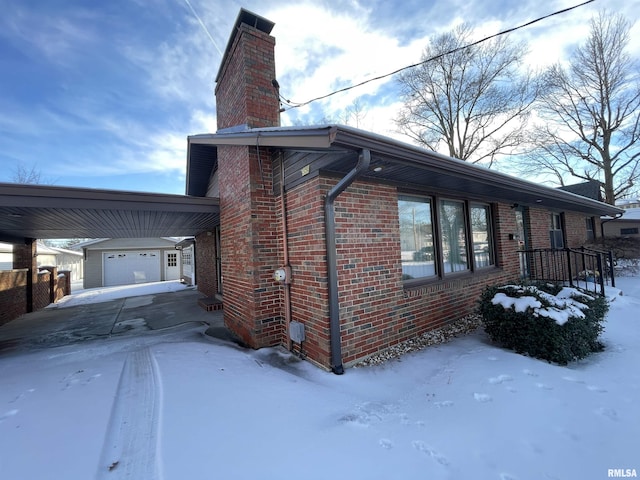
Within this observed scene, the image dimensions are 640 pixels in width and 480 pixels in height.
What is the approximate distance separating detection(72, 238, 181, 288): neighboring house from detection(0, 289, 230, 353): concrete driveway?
11.2 meters

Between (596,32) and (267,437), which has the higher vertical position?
(596,32)

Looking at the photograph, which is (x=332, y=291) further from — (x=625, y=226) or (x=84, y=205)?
(x=625, y=226)

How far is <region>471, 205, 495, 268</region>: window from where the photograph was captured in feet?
19.9

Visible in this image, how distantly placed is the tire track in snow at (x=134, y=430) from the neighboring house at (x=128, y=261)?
1953cm

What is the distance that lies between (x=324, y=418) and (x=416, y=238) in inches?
131

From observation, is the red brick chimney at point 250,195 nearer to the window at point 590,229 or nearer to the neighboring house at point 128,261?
the window at point 590,229

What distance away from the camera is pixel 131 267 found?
20.2 meters

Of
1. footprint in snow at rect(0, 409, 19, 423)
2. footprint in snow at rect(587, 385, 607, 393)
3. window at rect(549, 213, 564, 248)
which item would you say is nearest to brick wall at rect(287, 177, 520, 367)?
footprint in snow at rect(587, 385, 607, 393)

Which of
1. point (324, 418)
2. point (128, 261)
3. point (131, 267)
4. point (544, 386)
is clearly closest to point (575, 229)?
point (544, 386)

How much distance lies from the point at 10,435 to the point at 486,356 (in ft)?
15.9

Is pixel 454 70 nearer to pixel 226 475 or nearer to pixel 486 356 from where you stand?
pixel 486 356

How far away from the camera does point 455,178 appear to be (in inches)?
172

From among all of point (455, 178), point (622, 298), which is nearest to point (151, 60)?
point (455, 178)

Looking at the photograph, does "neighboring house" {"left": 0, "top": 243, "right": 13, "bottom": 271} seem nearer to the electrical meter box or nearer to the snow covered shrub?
the electrical meter box
